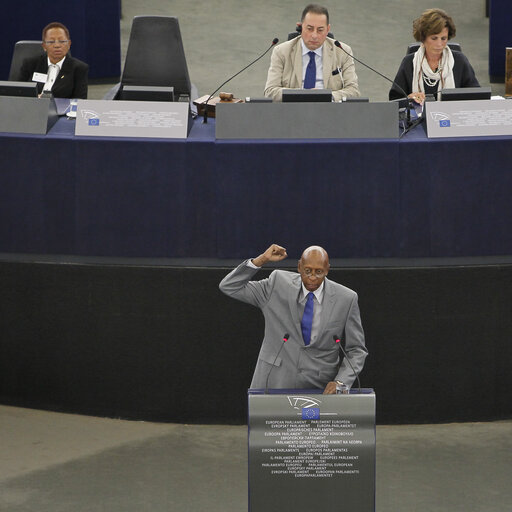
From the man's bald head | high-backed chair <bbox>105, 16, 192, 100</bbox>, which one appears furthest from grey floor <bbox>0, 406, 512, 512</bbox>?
high-backed chair <bbox>105, 16, 192, 100</bbox>

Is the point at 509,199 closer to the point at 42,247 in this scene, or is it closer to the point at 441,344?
the point at 441,344

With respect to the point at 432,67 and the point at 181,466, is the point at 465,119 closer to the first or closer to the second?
the point at 432,67

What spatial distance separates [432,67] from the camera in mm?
7215

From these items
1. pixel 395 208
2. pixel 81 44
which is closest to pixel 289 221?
pixel 395 208

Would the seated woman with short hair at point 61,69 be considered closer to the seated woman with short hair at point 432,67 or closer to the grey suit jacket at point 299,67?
the grey suit jacket at point 299,67

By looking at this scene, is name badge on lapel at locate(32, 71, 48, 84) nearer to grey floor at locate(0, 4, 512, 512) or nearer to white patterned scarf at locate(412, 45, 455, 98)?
grey floor at locate(0, 4, 512, 512)

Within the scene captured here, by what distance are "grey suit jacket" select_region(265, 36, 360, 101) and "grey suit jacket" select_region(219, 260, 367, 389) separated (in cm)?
200

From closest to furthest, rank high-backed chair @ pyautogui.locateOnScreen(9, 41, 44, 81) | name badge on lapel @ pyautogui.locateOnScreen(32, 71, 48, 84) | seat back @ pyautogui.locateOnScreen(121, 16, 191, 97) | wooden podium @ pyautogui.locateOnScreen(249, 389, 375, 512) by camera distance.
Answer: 1. wooden podium @ pyautogui.locateOnScreen(249, 389, 375, 512)
2. name badge on lapel @ pyautogui.locateOnScreen(32, 71, 48, 84)
3. high-backed chair @ pyautogui.locateOnScreen(9, 41, 44, 81)
4. seat back @ pyautogui.locateOnScreen(121, 16, 191, 97)

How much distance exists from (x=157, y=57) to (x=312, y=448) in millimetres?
3946

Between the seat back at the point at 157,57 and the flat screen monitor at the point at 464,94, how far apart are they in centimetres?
240

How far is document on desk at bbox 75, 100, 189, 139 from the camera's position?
6473 mm

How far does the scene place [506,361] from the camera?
671cm

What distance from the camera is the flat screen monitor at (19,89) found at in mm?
6707

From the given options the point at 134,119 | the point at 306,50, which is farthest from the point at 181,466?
the point at 306,50
